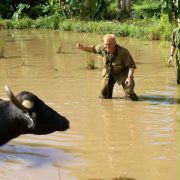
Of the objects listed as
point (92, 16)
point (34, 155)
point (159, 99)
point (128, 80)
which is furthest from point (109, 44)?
point (92, 16)

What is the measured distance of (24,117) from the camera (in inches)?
175

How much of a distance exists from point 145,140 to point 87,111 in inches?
70.2

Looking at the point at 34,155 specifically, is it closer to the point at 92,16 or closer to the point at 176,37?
the point at 176,37

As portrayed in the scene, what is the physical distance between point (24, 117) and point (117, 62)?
443 cm

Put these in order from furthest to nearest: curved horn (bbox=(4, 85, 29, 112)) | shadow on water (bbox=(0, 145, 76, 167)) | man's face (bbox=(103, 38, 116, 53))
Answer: man's face (bbox=(103, 38, 116, 53))
shadow on water (bbox=(0, 145, 76, 167))
curved horn (bbox=(4, 85, 29, 112))

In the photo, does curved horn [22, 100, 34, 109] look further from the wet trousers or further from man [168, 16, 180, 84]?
man [168, 16, 180, 84]

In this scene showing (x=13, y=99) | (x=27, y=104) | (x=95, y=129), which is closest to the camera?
(x=13, y=99)

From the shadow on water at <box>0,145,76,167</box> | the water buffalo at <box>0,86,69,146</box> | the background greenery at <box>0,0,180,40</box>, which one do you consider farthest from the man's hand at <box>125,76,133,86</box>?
the background greenery at <box>0,0,180,40</box>

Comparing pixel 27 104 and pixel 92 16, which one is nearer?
pixel 27 104

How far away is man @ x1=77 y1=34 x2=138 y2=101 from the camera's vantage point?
27.7 feet

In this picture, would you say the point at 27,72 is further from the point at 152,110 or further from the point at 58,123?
the point at 58,123

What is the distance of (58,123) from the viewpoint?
4715 millimetres

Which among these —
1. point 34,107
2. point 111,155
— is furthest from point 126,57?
point 34,107

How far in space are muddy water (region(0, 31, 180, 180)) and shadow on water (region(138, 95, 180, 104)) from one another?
0.7 inches
